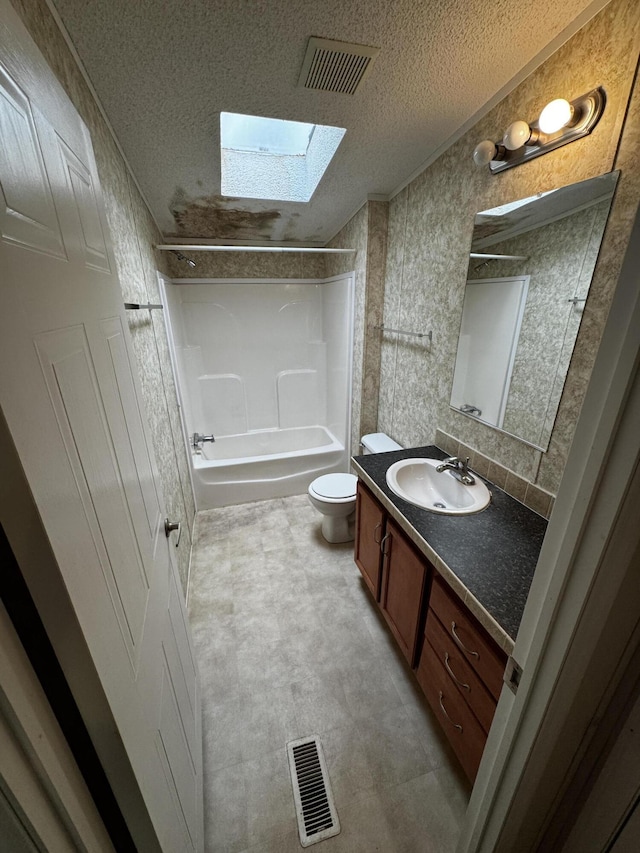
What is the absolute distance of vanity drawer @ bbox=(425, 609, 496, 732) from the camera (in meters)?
1.01

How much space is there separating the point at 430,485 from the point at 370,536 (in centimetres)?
43

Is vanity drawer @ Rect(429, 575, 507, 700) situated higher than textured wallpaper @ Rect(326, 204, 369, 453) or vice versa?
textured wallpaper @ Rect(326, 204, 369, 453)

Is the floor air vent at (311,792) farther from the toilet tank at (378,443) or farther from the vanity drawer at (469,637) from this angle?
the toilet tank at (378,443)

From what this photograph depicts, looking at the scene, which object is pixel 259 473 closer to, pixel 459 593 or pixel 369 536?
pixel 369 536

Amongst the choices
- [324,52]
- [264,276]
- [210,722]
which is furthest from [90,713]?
[264,276]

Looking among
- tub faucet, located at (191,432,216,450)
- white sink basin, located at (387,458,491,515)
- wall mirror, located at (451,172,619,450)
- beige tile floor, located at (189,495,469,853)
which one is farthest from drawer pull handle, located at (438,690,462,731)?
tub faucet, located at (191,432,216,450)

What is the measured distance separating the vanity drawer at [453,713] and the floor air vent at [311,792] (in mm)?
503

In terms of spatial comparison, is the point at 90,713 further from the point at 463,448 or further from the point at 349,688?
the point at 463,448

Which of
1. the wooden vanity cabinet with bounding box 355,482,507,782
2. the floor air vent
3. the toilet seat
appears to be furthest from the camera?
the toilet seat

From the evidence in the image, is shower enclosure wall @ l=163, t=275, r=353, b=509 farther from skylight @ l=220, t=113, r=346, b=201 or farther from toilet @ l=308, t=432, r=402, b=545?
skylight @ l=220, t=113, r=346, b=201

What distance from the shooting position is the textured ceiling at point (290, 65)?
937 millimetres

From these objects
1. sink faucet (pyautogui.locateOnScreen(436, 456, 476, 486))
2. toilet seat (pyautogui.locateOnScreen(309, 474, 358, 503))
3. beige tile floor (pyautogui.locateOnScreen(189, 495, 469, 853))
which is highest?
sink faucet (pyautogui.locateOnScreen(436, 456, 476, 486))

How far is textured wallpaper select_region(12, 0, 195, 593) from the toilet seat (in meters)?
0.96

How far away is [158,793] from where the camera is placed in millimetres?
715
